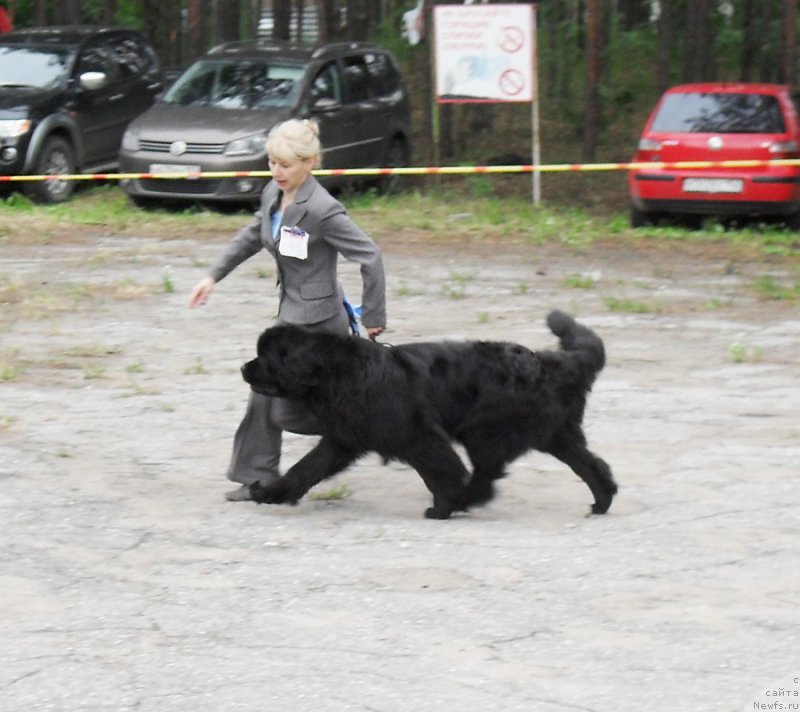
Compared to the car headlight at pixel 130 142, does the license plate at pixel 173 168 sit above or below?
below

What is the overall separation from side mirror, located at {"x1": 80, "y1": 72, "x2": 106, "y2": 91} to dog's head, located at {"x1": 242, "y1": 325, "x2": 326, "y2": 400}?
42.9 feet

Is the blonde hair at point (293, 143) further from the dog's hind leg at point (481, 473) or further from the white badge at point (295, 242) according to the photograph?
the dog's hind leg at point (481, 473)

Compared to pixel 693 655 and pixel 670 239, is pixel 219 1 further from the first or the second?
pixel 693 655

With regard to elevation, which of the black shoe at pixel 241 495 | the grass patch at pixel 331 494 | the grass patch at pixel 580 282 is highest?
the black shoe at pixel 241 495

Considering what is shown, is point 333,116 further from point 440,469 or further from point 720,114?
point 440,469

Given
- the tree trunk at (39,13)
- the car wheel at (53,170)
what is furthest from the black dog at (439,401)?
the tree trunk at (39,13)

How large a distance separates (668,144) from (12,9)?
21.8 metres

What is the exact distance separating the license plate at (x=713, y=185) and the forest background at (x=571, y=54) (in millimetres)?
4336

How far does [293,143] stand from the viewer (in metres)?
6.44

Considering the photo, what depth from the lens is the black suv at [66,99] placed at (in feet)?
58.0

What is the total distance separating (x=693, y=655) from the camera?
4.93 meters

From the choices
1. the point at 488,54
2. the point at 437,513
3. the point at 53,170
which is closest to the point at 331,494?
the point at 437,513

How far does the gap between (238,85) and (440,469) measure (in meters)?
12.2

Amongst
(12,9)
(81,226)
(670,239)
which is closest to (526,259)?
(670,239)
